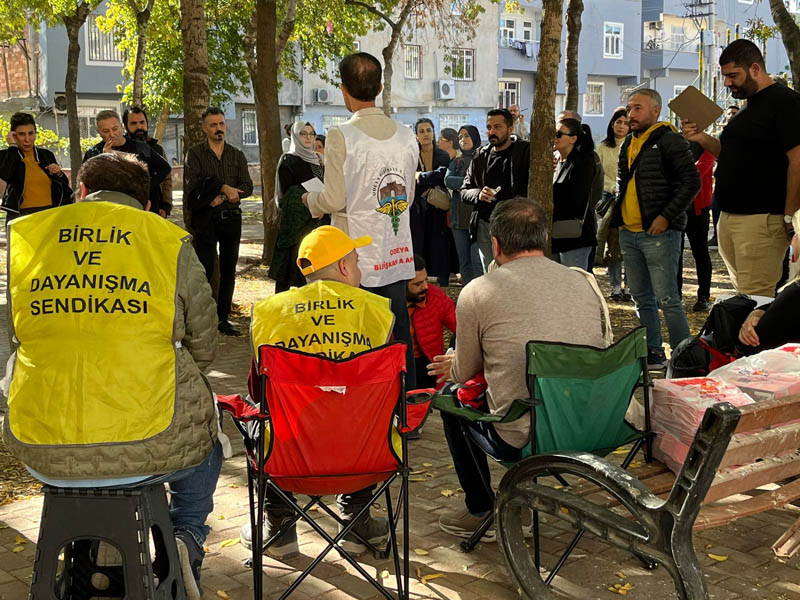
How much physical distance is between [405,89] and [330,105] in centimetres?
351

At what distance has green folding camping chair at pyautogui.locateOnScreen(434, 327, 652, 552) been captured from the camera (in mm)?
4070

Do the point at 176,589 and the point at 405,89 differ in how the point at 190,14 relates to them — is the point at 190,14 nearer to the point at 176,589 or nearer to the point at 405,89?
the point at 176,589

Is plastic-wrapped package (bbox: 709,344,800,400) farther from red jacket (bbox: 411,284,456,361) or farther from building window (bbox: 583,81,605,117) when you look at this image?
building window (bbox: 583,81,605,117)

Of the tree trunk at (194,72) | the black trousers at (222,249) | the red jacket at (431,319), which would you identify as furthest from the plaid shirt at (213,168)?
the red jacket at (431,319)

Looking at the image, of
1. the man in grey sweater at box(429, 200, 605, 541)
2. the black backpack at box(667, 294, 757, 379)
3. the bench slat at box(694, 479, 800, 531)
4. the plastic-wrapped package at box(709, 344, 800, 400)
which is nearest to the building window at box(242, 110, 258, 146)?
the black backpack at box(667, 294, 757, 379)

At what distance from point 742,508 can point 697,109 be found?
13.1 feet

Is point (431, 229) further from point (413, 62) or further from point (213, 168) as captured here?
point (413, 62)

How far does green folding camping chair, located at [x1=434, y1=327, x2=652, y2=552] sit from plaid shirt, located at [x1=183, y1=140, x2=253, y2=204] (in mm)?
5878

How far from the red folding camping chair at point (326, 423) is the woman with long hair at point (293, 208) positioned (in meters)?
5.09

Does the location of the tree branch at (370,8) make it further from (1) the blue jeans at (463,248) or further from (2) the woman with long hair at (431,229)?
(1) the blue jeans at (463,248)

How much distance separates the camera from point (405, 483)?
154 inches

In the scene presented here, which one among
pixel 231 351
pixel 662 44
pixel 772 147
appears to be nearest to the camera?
pixel 772 147

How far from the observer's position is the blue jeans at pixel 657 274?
7.79 m

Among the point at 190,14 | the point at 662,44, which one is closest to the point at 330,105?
the point at 662,44
